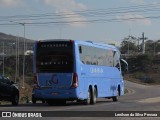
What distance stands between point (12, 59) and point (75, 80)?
12582cm

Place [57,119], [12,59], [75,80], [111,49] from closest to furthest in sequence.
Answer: [57,119]
[75,80]
[111,49]
[12,59]

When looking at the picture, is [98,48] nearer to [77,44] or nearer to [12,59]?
[77,44]

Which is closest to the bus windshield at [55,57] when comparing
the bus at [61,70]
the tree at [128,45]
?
the bus at [61,70]

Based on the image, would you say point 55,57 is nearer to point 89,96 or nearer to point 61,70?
point 61,70

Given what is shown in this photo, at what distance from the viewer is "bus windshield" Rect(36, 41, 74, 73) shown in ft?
86.6

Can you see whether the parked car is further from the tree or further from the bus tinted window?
the tree

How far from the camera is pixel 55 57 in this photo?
26.6 meters

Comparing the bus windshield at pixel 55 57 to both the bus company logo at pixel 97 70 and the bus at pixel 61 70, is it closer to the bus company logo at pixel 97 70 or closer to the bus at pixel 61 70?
the bus at pixel 61 70

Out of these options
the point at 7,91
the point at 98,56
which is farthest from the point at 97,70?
the point at 7,91

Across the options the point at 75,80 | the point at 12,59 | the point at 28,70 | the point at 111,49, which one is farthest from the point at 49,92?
the point at 12,59

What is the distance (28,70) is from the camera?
13750 cm

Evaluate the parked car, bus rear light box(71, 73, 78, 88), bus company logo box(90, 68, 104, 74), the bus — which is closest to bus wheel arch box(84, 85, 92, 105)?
the bus

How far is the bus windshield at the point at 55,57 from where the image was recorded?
26406 mm

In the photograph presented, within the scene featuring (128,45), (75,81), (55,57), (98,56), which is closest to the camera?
(75,81)
